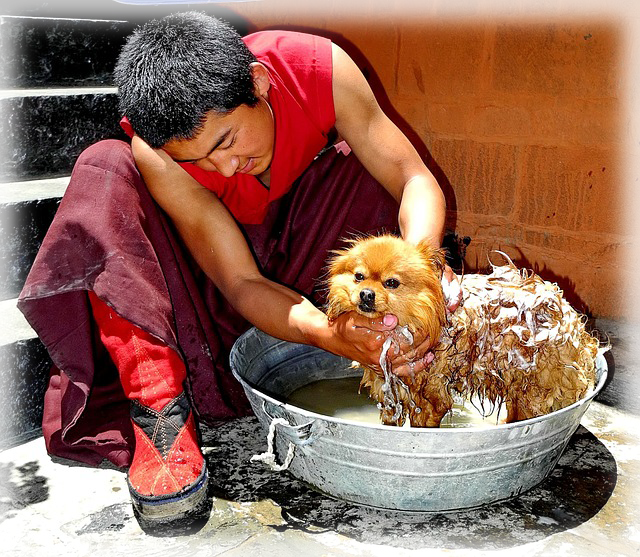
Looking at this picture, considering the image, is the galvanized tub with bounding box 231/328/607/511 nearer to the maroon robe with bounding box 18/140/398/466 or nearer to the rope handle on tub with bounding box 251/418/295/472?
the rope handle on tub with bounding box 251/418/295/472

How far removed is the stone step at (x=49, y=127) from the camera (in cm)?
300

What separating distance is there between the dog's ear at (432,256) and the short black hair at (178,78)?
2.17 feet

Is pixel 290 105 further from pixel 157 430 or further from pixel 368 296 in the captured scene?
pixel 157 430

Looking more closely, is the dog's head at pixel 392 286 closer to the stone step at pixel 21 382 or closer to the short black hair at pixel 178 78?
the short black hair at pixel 178 78

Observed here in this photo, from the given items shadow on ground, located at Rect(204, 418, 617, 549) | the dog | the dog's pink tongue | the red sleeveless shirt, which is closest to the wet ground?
shadow on ground, located at Rect(204, 418, 617, 549)

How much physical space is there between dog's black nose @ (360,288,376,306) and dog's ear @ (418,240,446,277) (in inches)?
7.9

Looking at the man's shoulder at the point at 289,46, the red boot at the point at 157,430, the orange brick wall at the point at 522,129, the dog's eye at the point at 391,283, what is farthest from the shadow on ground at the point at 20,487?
the orange brick wall at the point at 522,129

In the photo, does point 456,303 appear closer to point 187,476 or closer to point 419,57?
point 187,476

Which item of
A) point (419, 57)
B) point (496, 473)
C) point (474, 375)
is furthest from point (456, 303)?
point (419, 57)

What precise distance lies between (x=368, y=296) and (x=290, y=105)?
2.76 ft

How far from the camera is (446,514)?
199 cm

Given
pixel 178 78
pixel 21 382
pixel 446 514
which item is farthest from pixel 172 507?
pixel 178 78

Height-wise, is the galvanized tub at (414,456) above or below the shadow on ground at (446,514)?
above

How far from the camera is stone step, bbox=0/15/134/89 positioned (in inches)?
128
